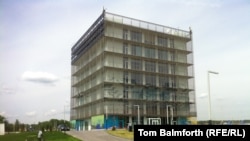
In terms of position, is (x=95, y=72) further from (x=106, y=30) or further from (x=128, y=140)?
(x=128, y=140)

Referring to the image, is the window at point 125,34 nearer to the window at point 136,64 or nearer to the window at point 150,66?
the window at point 136,64

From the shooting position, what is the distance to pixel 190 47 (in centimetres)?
9900

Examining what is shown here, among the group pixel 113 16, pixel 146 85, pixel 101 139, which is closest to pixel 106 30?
pixel 113 16

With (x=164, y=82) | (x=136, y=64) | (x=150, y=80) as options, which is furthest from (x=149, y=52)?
(x=164, y=82)

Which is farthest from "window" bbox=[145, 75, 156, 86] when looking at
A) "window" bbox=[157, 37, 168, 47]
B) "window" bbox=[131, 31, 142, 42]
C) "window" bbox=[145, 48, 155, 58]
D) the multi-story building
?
"window" bbox=[131, 31, 142, 42]

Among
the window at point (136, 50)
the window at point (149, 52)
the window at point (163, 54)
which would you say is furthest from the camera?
the window at point (163, 54)

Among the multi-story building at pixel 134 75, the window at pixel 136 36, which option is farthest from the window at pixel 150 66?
the window at pixel 136 36

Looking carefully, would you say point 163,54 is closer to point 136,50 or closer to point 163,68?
point 163,68

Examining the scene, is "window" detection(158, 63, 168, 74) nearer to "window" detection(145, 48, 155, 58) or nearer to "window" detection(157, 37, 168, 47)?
"window" detection(145, 48, 155, 58)

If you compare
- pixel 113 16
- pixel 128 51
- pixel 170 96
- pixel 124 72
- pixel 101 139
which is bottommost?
pixel 101 139

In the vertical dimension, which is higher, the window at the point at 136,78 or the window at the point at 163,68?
the window at the point at 163,68

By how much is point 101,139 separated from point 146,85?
1718 inches

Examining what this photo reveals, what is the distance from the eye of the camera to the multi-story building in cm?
8331

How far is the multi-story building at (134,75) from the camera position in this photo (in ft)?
273
